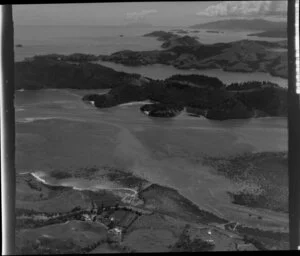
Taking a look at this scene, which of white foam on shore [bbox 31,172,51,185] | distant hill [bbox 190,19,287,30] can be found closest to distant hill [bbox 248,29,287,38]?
distant hill [bbox 190,19,287,30]

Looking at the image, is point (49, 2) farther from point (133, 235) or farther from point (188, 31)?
point (133, 235)

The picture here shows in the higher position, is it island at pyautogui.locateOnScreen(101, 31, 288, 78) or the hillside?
island at pyautogui.locateOnScreen(101, 31, 288, 78)

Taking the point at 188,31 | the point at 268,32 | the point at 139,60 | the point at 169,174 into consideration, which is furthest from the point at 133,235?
the point at 268,32

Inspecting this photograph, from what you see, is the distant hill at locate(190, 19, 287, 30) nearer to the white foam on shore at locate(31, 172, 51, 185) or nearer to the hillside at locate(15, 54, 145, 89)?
the hillside at locate(15, 54, 145, 89)

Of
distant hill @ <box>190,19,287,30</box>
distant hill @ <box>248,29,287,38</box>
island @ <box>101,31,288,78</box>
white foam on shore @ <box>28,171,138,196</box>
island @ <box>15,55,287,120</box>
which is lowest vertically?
white foam on shore @ <box>28,171,138,196</box>

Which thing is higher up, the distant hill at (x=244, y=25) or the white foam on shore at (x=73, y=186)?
the distant hill at (x=244, y=25)

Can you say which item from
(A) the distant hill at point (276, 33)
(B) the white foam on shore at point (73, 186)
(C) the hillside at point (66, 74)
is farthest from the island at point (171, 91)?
(B) the white foam on shore at point (73, 186)

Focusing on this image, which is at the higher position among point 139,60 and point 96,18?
point 96,18

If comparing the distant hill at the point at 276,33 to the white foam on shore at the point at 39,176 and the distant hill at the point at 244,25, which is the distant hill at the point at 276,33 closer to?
the distant hill at the point at 244,25
